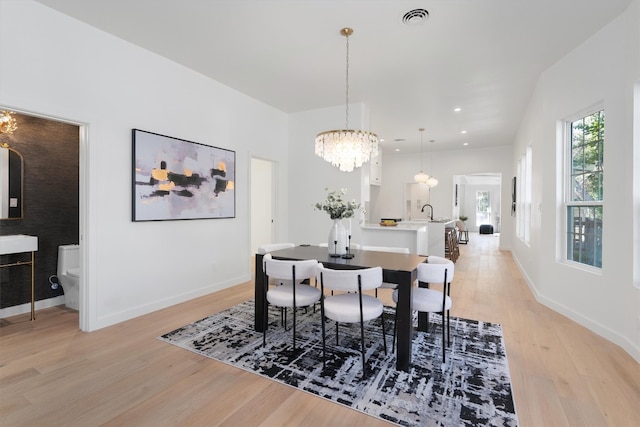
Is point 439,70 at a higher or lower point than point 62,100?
higher

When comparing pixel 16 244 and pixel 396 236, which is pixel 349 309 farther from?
pixel 16 244

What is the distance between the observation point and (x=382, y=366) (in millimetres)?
2391

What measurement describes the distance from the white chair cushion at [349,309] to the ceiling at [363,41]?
247 cm

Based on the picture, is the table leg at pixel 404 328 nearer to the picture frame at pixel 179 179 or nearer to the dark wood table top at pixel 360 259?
the dark wood table top at pixel 360 259

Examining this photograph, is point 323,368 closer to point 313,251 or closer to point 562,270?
point 313,251

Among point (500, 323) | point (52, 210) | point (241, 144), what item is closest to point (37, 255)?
point (52, 210)

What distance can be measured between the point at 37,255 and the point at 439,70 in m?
5.28

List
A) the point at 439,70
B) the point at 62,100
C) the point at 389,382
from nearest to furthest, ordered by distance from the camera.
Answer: the point at 389,382 < the point at 62,100 < the point at 439,70

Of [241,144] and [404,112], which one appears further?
[404,112]

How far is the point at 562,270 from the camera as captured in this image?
3.61 m

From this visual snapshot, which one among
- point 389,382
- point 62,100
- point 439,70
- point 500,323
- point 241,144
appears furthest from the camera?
point 241,144

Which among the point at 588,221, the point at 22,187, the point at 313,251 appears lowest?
the point at 313,251

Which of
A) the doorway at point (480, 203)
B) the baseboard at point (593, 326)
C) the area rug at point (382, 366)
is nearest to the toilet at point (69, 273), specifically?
the area rug at point (382, 366)

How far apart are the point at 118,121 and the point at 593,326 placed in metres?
5.19
